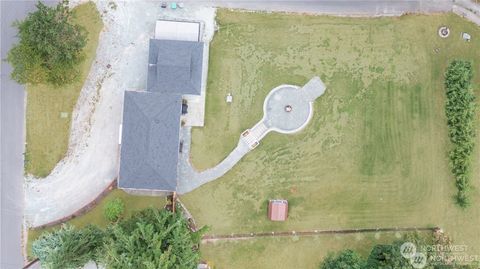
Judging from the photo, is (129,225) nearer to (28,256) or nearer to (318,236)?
(28,256)

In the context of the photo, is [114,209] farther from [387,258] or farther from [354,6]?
[354,6]

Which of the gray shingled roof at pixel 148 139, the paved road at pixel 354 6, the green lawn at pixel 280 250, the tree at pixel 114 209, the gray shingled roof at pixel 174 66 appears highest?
the paved road at pixel 354 6

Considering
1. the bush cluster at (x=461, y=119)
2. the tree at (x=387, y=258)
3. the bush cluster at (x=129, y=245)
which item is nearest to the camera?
the bush cluster at (x=129, y=245)

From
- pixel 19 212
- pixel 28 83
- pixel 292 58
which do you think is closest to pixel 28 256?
pixel 19 212

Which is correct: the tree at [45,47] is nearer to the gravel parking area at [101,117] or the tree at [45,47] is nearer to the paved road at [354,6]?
the gravel parking area at [101,117]

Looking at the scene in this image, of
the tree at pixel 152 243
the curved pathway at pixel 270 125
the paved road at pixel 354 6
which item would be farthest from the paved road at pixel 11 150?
the paved road at pixel 354 6

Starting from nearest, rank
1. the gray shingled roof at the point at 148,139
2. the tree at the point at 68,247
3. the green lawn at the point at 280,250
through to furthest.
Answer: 1. the tree at the point at 68,247
2. the gray shingled roof at the point at 148,139
3. the green lawn at the point at 280,250

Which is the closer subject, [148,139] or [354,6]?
[148,139]

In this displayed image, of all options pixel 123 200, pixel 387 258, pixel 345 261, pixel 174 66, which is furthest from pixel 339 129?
pixel 123 200
